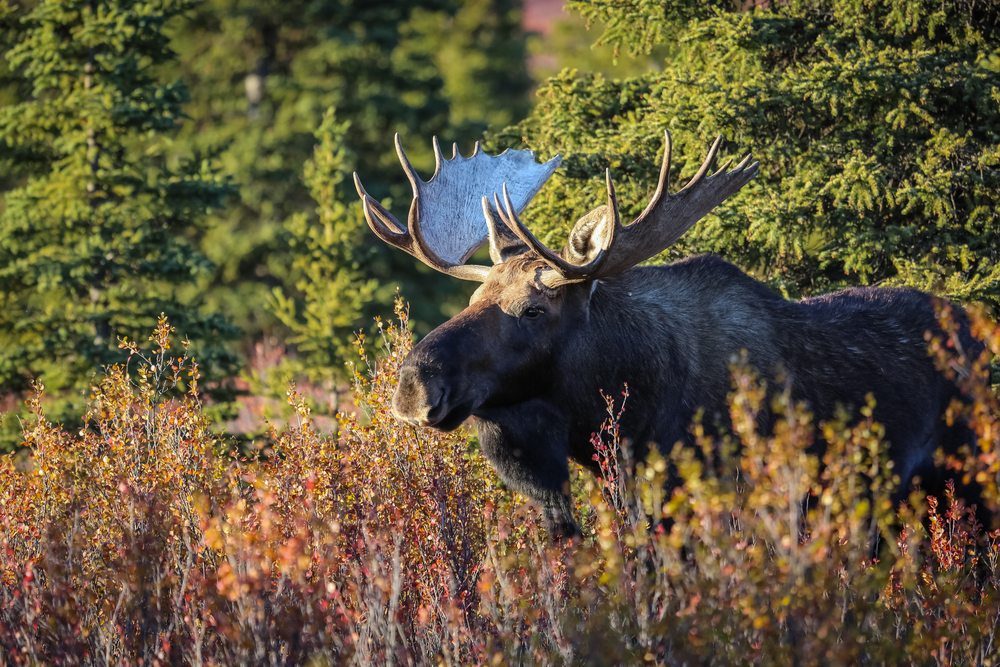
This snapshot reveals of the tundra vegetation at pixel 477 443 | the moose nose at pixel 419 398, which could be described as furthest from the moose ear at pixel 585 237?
the moose nose at pixel 419 398

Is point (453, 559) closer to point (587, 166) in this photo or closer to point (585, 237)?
point (585, 237)

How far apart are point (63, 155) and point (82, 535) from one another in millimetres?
6377

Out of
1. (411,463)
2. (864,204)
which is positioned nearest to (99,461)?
(411,463)

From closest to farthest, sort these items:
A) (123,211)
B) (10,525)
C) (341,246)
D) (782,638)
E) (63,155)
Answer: (782,638) → (10,525) → (123,211) → (63,155) → (341,246)

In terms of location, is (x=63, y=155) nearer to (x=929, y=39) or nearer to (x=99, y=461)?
(x=99, y=461)

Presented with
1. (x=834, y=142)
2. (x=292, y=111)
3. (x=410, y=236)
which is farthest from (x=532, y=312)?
(x=292, y=111)

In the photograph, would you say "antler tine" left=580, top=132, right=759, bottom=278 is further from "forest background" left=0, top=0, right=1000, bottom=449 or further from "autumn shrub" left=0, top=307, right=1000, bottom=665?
"forest background" left=0, top=0, right=1000, bottom=449

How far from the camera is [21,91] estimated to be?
41.2ft

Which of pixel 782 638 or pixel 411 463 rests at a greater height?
pixel 782 638

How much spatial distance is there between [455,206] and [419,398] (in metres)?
2.17

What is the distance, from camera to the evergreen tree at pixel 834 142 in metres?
7.25

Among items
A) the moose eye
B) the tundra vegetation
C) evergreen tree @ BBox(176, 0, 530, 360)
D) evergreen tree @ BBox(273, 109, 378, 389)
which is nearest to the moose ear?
the moose eye

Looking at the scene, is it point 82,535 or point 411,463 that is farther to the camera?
point 411,463

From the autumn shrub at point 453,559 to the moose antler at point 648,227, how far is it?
0.74 meters
